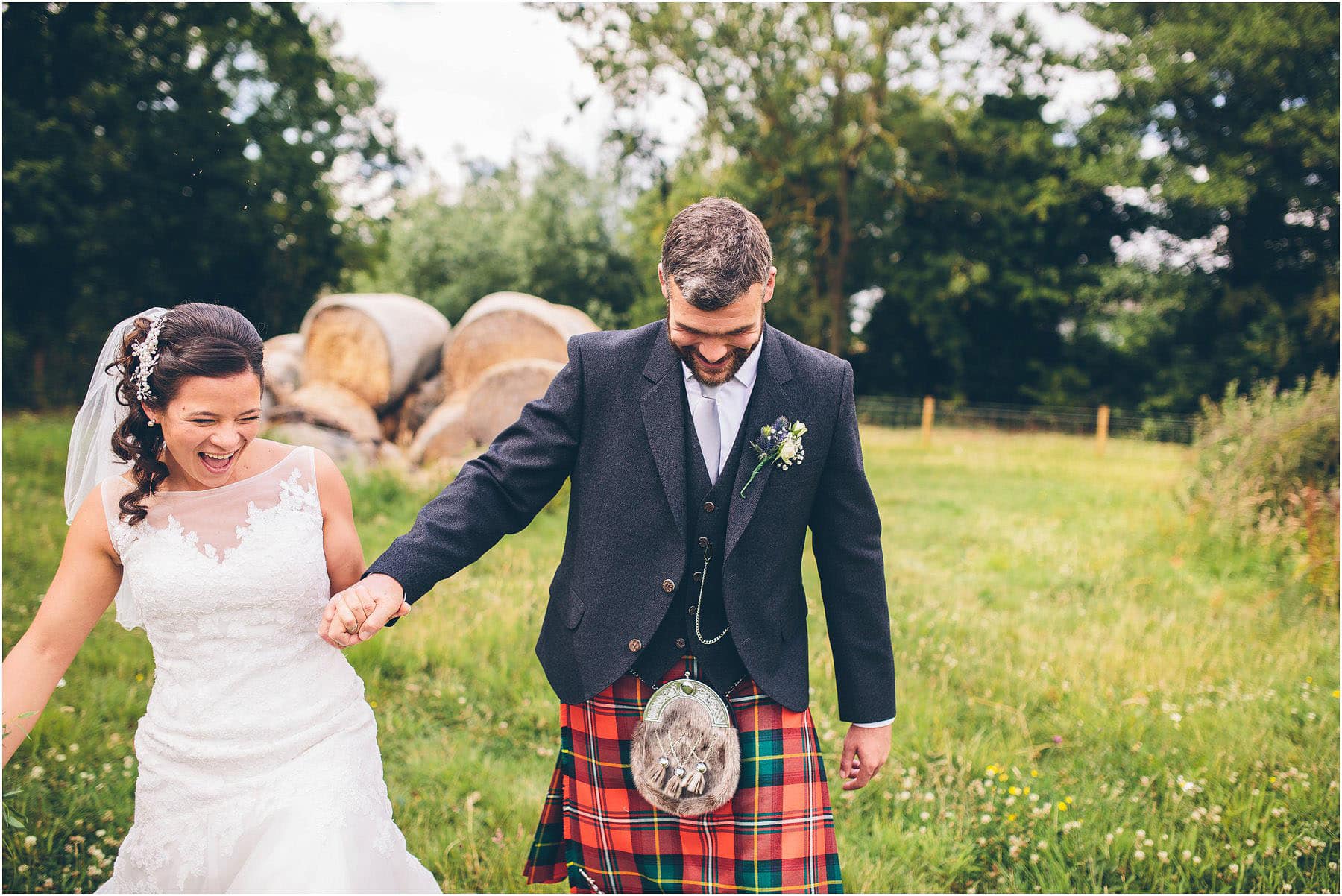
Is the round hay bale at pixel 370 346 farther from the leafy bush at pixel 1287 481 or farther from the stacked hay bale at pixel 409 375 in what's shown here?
the leafy bush at pixel 1287 481

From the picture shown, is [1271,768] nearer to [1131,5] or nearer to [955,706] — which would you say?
[955,706]

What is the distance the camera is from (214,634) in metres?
2.53

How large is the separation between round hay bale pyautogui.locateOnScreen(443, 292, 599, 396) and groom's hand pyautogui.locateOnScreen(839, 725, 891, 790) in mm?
6993

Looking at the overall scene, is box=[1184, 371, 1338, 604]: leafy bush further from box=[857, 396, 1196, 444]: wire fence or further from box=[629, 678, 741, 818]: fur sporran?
box=[857, 396, 1196, 444]: wire fence

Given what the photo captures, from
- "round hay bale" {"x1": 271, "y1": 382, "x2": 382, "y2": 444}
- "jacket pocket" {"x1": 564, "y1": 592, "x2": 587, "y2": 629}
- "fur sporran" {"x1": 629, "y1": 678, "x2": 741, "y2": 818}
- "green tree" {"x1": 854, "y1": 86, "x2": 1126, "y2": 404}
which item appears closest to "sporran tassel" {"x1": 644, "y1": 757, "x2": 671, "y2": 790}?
"fur sporran" {"x1": 629, "y1": 678, "x2": 741, "y2": 818}

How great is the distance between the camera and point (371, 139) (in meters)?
21.1

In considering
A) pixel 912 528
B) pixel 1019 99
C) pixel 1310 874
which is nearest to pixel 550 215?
pixel 912 528

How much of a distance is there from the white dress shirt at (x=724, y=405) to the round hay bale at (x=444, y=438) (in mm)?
6926

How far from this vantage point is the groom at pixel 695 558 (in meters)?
2.44

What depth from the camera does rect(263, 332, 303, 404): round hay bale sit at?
A: 397 inches

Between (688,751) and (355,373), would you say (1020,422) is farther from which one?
(688,751)

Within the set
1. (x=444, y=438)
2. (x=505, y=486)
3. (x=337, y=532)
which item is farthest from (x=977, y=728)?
(x=444, y=438)

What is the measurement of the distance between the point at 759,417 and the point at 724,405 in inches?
4.3

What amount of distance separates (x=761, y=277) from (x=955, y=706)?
3314mm
